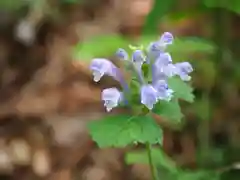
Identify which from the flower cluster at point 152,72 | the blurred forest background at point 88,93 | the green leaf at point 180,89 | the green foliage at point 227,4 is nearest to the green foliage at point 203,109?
the blurred forest background at point 88,93

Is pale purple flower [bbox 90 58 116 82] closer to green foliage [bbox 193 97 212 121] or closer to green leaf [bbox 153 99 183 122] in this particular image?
green leaf [bbox 153 99 183 122]

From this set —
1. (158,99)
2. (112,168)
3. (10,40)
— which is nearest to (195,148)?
(112,168)

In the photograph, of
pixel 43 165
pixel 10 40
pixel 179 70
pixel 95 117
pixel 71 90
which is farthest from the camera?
pixel 10 40

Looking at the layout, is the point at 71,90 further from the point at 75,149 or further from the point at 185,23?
the point at 185,23

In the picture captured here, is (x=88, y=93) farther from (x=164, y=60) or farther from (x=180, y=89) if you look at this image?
(x=164, y=60)

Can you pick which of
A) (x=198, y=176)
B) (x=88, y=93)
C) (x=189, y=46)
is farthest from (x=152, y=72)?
(x=88, y=93)

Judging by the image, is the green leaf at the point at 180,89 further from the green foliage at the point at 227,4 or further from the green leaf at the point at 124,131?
the green foliage at the point at 227,4
